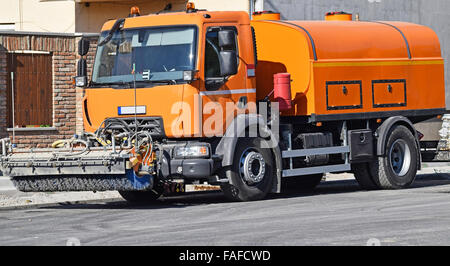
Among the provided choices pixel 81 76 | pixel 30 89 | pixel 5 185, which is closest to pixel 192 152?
pixel 81 76

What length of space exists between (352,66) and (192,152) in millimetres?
3941

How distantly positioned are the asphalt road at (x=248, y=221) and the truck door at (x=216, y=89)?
1.28 meters

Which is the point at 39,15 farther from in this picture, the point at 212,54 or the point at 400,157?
the point at 212,54

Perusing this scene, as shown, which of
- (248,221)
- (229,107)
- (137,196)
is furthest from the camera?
(137,196)

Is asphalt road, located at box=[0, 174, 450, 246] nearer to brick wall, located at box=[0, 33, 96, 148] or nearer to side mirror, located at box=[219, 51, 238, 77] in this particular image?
side mirror, located at box=[219, 51, 238, 77]

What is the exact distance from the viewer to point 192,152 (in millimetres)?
15180

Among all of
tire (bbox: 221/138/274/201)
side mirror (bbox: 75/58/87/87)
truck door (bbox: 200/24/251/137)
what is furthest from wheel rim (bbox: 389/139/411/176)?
side mirror (bbox: 75/58/87/87)

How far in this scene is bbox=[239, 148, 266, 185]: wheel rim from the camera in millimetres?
15758

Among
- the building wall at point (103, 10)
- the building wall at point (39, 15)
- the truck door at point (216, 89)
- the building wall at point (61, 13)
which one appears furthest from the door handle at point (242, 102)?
the building wall at point (39, 15)

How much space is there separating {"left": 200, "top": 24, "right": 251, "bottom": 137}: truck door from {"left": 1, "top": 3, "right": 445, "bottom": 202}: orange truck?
2cm

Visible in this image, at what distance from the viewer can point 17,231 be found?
1227 cm

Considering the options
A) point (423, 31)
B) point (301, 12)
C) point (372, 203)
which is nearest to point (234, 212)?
point (372, 203)

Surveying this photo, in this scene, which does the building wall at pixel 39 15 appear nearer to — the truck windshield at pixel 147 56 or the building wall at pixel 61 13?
the building wall at pixel 61 13
